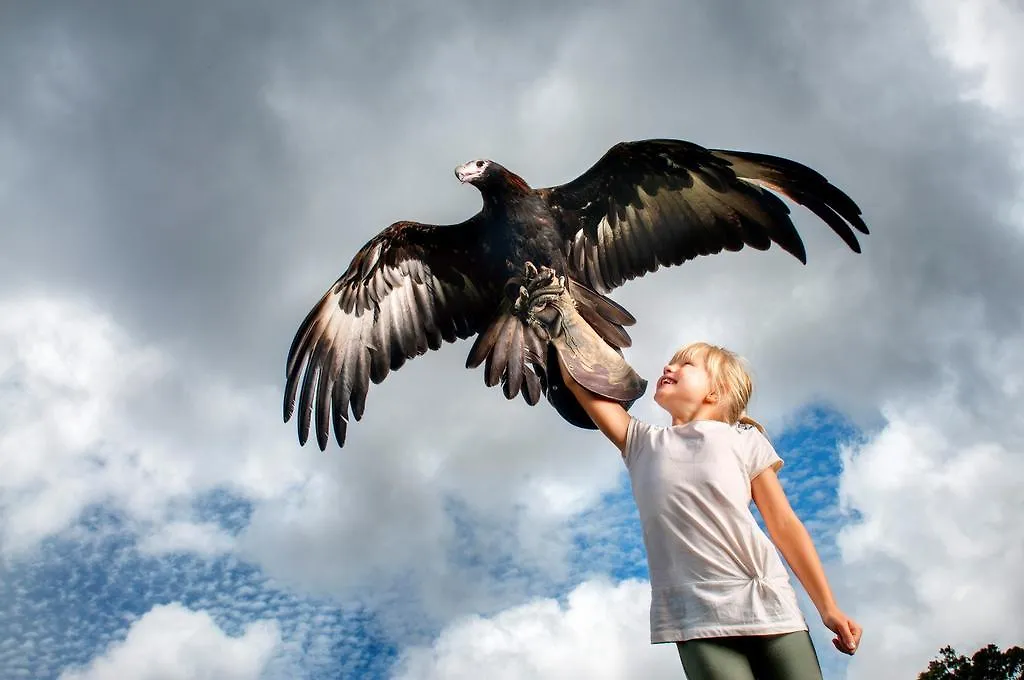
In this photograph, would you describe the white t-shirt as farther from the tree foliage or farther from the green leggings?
the tree foliage

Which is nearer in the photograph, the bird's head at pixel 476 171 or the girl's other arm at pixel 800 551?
the girl's other arm at pixel 800 551

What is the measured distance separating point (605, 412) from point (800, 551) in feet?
2.94

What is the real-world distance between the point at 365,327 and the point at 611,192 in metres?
1.66

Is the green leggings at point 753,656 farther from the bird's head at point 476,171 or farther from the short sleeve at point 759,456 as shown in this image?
the bird's head at point 476,171

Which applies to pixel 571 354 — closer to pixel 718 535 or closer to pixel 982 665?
pixel 718 535

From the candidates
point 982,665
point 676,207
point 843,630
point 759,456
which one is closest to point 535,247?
point 676,207

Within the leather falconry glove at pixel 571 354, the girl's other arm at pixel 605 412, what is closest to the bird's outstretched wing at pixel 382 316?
the leather falconry glove at pixel 571 354

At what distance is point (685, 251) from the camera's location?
4.93m

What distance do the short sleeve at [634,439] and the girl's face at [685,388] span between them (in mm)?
133

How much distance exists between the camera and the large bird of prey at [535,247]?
4527 mm

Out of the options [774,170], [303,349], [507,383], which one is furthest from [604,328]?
[303,349]

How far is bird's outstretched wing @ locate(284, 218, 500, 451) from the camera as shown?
198 inches

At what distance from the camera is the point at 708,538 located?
2.94m

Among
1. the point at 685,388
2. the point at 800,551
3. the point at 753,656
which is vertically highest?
the point at 685,388
